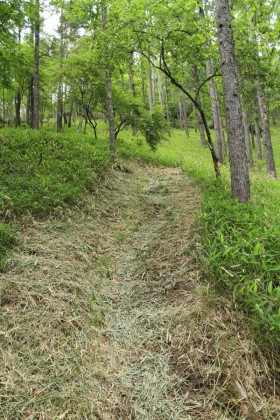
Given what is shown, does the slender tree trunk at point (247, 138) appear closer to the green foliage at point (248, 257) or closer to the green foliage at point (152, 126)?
the green foliage at point (152, 126)

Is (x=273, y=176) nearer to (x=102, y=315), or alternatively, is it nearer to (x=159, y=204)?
(x=159, y=204)

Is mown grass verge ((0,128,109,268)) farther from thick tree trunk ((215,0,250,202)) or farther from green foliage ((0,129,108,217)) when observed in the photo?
thick tree trunk ((215,0,250,202))

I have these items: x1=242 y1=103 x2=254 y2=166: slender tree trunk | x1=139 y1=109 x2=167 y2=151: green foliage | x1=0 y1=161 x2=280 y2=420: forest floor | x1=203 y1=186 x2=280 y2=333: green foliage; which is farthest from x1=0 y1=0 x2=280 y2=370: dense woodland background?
x1=242 y1=103 x2=254 y2=166: slender tree trunk

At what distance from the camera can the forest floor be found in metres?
2.01

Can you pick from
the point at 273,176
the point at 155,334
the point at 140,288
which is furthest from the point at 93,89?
the point at 155,334

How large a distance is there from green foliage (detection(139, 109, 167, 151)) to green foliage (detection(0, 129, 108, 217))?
14.1 feet

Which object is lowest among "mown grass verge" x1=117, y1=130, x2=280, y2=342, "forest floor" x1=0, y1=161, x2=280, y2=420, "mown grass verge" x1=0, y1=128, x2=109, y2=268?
"forest floor" x1=0, y1=161, x2=280, y2=420

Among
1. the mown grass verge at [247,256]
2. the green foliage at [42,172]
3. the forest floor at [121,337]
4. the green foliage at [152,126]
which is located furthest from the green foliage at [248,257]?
the green foliage at [152,126]

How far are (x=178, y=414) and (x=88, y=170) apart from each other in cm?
516

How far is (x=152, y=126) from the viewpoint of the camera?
37.6 ft

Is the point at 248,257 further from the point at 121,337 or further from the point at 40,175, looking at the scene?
the point at 40,175

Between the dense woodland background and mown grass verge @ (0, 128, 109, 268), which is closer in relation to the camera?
the dense woodland background

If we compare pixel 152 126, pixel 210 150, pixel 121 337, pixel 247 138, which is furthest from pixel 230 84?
pixel 247 138

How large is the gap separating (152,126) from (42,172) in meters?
7.10
